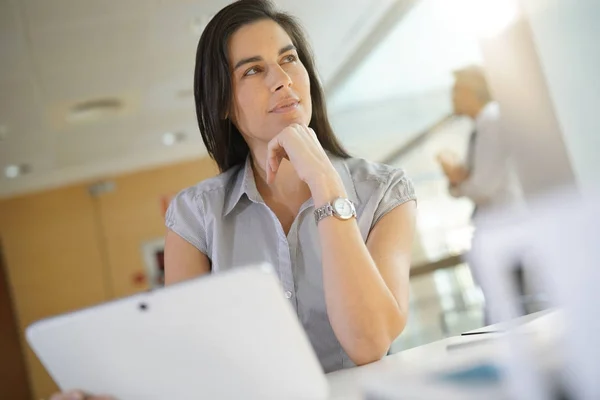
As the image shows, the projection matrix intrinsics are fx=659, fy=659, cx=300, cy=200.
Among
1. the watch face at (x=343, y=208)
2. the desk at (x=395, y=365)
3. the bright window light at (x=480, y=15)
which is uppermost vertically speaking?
the bright window light at (x=480, y=15)

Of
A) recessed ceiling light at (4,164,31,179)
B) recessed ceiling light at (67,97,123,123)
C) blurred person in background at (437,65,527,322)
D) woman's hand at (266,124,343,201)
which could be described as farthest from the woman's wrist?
recessed ceiling light at (4,164,31,179)

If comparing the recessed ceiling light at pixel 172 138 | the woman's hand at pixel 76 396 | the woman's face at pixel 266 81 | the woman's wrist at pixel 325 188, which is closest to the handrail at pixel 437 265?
the woman's face at pixel 266 81

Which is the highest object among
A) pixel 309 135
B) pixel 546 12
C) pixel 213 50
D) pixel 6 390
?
pixel 546 12

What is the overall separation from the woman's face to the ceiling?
55.4 inches

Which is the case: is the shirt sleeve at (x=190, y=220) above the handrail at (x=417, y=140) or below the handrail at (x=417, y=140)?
below

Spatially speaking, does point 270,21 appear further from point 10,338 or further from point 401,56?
point 10,338

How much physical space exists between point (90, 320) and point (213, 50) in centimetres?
79

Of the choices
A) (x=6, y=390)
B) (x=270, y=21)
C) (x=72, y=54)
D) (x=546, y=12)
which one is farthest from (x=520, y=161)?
(x=6, y=390)

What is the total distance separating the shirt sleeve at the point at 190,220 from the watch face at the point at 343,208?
0.34 meters

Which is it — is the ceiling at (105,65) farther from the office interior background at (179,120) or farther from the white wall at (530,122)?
the white wall at (530,122)

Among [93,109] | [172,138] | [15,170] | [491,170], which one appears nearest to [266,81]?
[491,170]

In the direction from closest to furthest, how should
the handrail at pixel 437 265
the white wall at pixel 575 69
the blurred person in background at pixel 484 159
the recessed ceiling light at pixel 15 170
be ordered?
the white wall at pixel 575 69
the blurred person in background at pixel 484 159
the handrail at pixel 437 265
the recessed ceiling light at pixel 15 170

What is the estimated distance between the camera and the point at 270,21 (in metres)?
1.29

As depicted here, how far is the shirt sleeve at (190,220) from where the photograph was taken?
1190mm
